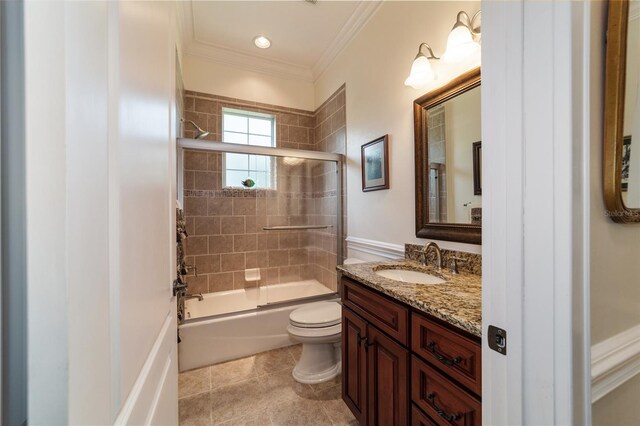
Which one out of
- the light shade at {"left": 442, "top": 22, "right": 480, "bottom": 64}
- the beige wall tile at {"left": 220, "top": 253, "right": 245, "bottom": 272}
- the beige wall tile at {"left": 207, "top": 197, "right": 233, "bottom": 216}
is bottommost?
the beige wall tile at {"left": 220, "top": 253, "right": 245, "bottom": 272}

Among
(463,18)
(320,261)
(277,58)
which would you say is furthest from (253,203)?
(463,18)

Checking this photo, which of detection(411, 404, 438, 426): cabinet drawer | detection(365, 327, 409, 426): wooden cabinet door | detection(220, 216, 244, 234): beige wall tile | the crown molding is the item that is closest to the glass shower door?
detection(220, 216, 244, 234): beige wall tile

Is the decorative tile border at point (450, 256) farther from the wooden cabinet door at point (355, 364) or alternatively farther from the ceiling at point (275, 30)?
the ceiling at point (275, 30)

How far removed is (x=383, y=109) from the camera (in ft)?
6.51

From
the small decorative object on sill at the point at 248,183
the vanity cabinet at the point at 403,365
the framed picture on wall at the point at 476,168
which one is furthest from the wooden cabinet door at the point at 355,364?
the small decorative object on sill at the point at 248,183

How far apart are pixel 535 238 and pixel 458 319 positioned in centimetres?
37

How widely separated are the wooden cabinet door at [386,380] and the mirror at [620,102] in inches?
32.3

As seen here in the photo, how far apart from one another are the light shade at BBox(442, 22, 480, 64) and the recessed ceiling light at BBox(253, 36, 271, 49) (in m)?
1.91

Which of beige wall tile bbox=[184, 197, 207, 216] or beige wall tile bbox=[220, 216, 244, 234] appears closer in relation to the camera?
beige wall tile bbox=[184, 197, 207, 216]

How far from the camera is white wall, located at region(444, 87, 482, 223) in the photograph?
136 cm

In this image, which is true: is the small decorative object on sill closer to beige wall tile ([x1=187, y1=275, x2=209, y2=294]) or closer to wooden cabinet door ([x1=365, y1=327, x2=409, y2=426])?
beige wall tile ([x1=187, y1=275, x2=209, y2=294])

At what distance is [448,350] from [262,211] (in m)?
2.40

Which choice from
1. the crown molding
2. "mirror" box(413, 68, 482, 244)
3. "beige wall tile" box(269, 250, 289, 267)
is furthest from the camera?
"beige wall tile" box(269, 250, 289, 267)

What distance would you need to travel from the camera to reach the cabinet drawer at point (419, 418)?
938 millimetres
